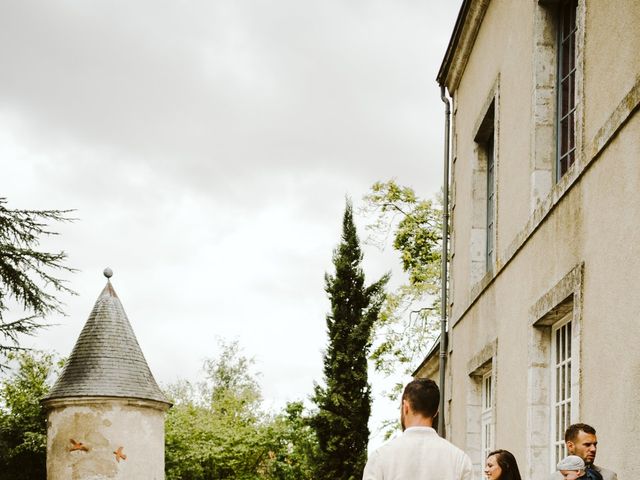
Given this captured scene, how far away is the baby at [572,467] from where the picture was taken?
232 inches

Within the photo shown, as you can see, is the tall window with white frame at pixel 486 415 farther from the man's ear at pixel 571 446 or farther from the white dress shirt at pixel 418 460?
the white dress shirt at pixel 418 460

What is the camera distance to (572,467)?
5.88m

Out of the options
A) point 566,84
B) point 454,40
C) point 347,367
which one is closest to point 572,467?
point 566,84

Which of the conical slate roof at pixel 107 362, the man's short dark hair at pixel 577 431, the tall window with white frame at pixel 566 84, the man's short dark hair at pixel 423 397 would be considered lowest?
the man's short dark hair at pixel 577 431

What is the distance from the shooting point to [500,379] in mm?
10695

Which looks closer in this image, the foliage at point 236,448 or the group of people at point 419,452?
the group of people at point 419,452

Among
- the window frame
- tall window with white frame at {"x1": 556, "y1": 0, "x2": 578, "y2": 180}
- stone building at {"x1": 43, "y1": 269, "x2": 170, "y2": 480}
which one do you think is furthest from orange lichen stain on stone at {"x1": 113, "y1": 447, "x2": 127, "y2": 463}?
tall window with white frame at {"x1": 556, "y1": 0, "x2": 578, "y2": 180}

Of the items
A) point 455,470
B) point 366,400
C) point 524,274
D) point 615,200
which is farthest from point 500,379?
point 366,400

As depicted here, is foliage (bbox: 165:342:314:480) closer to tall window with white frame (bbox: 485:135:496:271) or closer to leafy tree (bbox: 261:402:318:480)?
leafy tree (bbox: 261:402:318:480)

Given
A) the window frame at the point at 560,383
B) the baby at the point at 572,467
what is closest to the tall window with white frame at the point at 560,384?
the window frame at the point at 560,383

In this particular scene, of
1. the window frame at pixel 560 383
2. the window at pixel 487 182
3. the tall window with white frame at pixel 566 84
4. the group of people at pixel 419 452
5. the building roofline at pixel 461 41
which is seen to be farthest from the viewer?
the window at pixel 487 182

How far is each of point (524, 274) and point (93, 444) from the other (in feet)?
58.3

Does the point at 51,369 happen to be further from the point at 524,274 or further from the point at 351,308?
the point at 524,274

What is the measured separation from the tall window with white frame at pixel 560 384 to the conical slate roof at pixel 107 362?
18183mm
